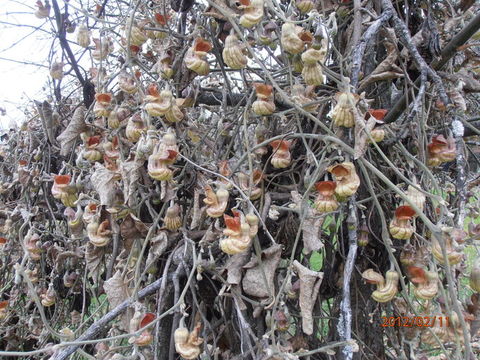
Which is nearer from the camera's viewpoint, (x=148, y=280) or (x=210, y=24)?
(x=210, y=24)

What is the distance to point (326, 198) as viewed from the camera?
→ 85 centimetres

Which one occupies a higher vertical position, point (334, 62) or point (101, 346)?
point (334, 62)

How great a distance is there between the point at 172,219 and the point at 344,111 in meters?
0.48

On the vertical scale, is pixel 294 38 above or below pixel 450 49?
above

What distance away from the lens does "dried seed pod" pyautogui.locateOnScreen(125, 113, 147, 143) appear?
3.40 feet

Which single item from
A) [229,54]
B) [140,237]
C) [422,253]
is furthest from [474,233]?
[140,237]

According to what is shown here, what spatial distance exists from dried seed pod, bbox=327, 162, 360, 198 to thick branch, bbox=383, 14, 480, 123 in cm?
30

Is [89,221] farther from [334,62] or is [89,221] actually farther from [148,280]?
[334,62]

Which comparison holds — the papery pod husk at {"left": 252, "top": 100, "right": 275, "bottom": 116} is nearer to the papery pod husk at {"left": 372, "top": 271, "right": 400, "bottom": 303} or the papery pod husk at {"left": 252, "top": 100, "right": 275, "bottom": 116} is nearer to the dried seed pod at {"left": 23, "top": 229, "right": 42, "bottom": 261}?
the papery pod husk at {"left": 372, "top": 271, "right": 400, "bottom": 303}

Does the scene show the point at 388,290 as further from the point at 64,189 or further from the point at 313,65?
the point at 64,189

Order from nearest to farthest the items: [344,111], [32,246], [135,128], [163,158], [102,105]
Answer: [344,111]
[163,158]
[135,128]
[102,105]
[32,246]

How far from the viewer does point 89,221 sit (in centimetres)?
109

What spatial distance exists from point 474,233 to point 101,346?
947 mm

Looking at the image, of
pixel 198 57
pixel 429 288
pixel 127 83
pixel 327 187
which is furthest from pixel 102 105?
pixel 429 288
